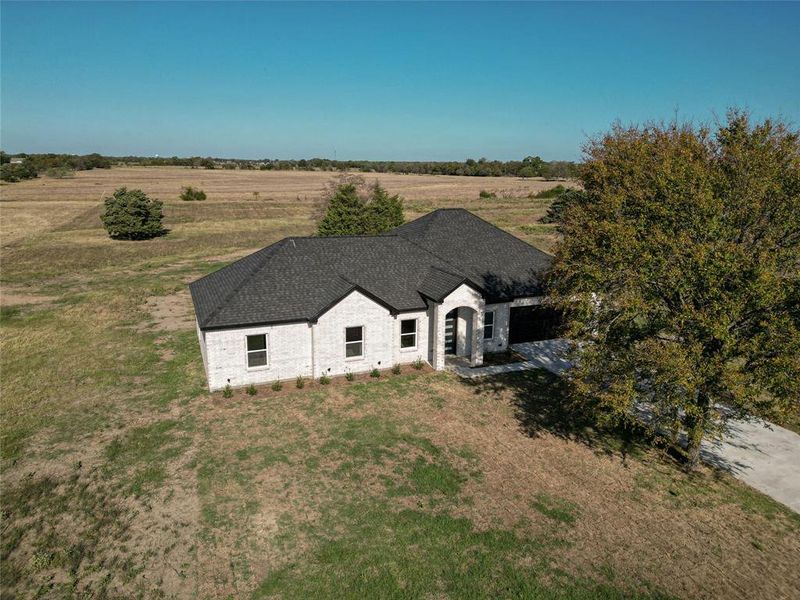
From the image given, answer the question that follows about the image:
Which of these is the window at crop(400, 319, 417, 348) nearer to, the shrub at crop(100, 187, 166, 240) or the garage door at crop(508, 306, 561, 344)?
the garage door at crop(508, 306, 561, 344)

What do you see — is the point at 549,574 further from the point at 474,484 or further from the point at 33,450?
the point at 33,450

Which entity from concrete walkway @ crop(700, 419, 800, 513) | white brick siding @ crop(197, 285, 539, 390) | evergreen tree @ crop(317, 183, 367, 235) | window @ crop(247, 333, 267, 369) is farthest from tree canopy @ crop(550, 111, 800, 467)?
evergreen tree @ crop(317, 183, 367, 235)

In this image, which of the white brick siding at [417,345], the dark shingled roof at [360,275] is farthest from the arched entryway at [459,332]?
the dark shingled roof at [360,275]

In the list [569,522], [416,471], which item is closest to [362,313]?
[416,471]

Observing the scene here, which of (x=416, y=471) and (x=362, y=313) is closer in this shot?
(x=416, y=471)

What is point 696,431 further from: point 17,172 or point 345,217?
point 17,172

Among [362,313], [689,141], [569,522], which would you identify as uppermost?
[689,141]
